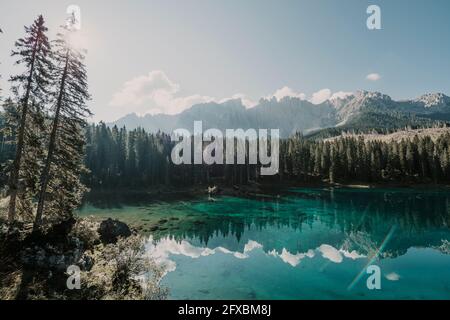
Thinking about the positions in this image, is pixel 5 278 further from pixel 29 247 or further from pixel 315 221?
pixel 315 221

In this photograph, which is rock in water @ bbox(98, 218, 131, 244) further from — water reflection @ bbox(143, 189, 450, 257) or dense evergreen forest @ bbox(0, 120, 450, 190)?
dense evergreen forest @ bbox(0, 120, 450, 190)

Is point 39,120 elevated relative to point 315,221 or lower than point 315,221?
elevated

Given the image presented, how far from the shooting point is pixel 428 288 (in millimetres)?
22266

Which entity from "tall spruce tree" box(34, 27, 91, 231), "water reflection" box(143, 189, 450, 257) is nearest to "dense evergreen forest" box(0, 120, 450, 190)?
"water reflection" box(143, 189, 450, 257)

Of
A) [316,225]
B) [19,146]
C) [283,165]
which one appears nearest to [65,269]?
[19,146]

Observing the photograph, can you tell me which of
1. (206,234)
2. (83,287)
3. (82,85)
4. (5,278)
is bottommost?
(206,234)

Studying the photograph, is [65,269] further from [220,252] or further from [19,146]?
[220,252]

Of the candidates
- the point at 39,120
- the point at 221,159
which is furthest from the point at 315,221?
the point at 221,159

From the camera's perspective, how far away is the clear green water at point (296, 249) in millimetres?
21797

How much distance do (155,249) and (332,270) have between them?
19283mm

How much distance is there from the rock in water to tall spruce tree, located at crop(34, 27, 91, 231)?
258 inches

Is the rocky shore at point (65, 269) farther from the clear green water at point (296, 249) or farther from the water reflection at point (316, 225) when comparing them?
the water reflection at point (316, 225)

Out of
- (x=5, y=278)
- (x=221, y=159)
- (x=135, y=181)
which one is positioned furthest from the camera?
(x=221, y=159)

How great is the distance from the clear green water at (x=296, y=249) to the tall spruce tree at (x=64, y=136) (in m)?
11.2
